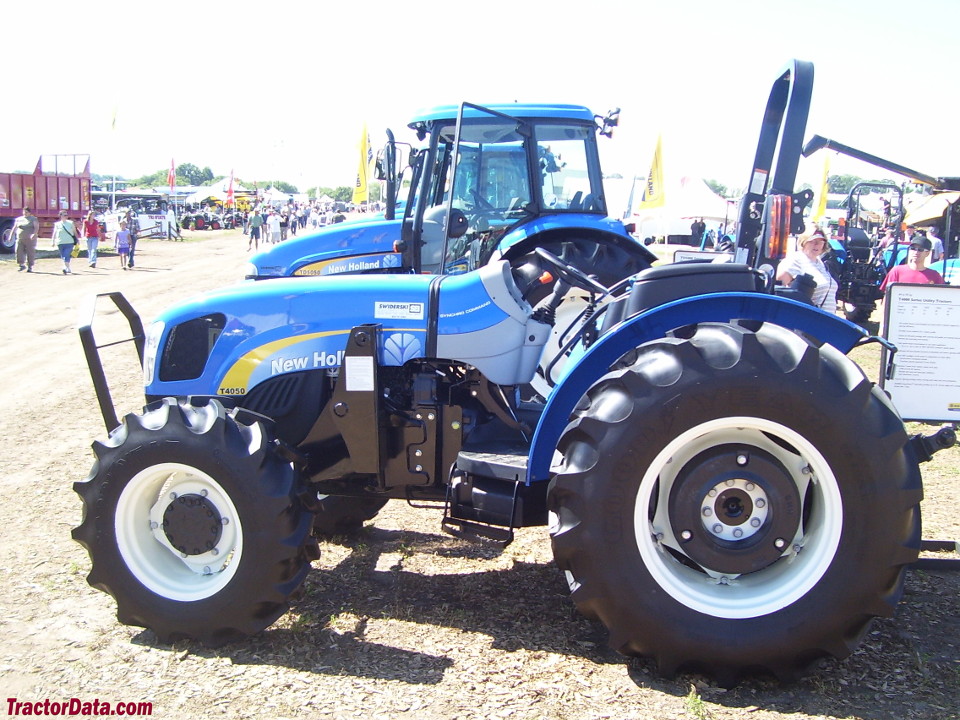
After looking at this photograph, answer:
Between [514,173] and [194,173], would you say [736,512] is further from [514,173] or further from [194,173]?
[194,173]

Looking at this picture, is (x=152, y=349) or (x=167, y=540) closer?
(x=167, y=540)

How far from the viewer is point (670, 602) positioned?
2.89m

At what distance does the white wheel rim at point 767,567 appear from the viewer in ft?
9.39

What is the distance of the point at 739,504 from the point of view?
9.77 ft

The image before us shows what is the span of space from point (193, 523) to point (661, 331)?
2.04m

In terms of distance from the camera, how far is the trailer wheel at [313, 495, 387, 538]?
4.45 m

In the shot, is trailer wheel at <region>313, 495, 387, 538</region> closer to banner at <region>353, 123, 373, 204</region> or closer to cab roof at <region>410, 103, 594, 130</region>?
cab roof at <region>410, 103, 594, 130</region>

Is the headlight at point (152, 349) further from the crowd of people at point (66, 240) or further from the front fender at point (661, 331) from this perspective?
the crowd of people at point (66, 240)

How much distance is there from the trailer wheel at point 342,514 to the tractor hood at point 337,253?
14.4 feet

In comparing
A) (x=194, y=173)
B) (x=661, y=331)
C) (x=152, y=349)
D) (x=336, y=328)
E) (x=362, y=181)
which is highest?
→ (x=194, y=173)

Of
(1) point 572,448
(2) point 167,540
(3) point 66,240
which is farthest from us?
(3) point 66,240

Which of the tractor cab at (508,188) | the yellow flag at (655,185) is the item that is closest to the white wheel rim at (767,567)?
the tractor cab at (508,188)

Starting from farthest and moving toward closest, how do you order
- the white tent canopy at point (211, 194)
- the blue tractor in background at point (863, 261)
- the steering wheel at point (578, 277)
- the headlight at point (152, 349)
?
the white tent canopy at point (211, 194)
the blue tractor in background at point (863, 261)
the steering wheel at point (578, 277)
the headlight at point (152, 349)

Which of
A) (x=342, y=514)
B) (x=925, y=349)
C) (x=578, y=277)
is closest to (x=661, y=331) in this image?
(x=578, y=277)
